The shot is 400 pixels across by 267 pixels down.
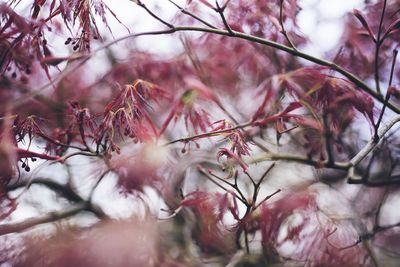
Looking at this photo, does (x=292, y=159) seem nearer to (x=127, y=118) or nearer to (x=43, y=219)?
(x=127, y=118)

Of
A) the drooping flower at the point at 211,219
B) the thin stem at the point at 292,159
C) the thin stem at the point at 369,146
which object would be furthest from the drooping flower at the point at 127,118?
the thin stem at the point at 369,146

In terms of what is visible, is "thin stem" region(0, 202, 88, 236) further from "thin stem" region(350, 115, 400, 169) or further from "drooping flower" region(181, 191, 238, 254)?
"thin stem" region(350, 115, 400, 169)

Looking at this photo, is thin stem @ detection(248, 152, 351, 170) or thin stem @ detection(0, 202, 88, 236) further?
thin stem @ detection(0, 202, 88, 236)


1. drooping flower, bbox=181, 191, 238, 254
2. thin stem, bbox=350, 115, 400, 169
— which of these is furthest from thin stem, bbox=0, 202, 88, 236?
thin stem, bbox=350, 115, 400, 169

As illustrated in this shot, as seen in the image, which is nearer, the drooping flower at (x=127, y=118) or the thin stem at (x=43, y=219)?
the drooping flower at (x=127, y=118)

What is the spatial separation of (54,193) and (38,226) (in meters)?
0.44

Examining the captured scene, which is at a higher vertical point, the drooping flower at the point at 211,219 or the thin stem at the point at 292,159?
the thin stem at the point at 292,159

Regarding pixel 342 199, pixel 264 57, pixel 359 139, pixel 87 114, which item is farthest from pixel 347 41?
pixel 87 114

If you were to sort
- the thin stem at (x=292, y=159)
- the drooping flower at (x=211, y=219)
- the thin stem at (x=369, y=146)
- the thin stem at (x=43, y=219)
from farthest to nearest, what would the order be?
the drooping flower at (x=211, y=219), the thin stem at (x=43, y=219), the thin stem at (x=292, y=159), the thin stem at (x=369, y=146)

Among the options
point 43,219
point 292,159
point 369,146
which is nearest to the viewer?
point 369,146

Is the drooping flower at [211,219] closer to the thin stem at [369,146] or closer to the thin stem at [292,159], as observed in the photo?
the thin stem at [292,159]

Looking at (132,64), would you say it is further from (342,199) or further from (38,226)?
(342,199)

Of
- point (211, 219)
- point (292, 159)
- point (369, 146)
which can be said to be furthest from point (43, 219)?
point (369, 146)

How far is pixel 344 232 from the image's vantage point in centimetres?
185
